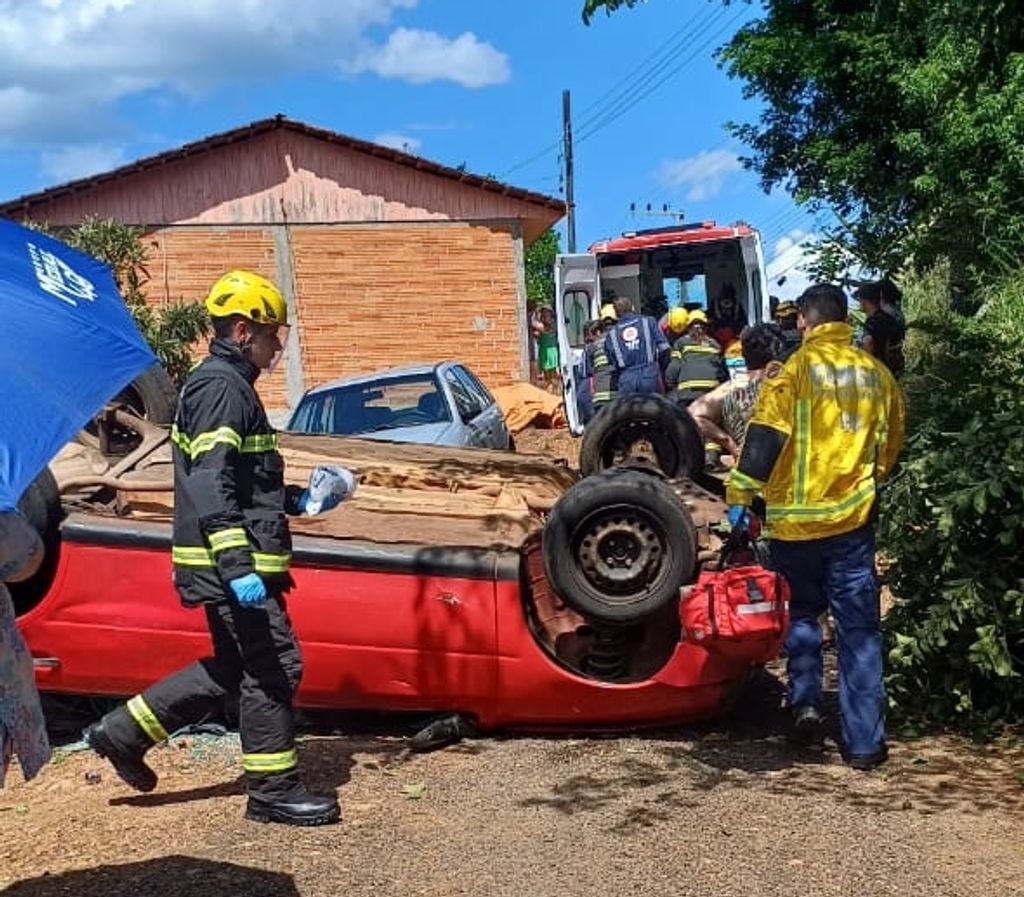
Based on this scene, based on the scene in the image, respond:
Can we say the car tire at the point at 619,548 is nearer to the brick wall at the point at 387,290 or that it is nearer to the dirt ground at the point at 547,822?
the dirt ground at the point at 547,822

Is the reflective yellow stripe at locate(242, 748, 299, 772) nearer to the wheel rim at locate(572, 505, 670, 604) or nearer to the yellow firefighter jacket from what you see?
the wheel rim at locate(572, 505, 670, 604)

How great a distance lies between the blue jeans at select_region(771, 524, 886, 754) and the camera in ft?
15.8

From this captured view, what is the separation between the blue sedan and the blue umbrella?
6.51m

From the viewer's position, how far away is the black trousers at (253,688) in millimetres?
4254

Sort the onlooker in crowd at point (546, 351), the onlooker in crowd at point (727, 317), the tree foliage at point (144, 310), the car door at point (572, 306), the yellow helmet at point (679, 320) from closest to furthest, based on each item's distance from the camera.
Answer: the yellow helmet at point (679, 320) < the tree foliage at point (144, 310) < the car door at point (572, 306) < the onlooker in crowd at point (727, 317) < the onlooker in crowd at point (546, 351)

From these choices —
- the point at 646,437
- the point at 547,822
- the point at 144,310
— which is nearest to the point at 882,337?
the point at 646,437

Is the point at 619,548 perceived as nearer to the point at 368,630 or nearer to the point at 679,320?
the point at 368,630

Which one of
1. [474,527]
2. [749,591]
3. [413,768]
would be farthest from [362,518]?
[749,591]

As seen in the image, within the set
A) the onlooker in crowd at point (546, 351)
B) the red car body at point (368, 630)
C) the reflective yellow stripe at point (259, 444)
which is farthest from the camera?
the onlooker in crowd at point (546, 351)

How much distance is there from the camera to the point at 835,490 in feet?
15.8

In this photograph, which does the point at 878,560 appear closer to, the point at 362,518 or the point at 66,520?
the point at 362,518

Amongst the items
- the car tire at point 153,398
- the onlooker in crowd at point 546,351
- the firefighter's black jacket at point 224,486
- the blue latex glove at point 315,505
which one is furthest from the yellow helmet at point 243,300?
the onlooker in crowd at point 546,351

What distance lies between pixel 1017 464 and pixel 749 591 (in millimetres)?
1175

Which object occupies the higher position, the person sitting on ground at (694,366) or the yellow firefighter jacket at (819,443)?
the person sitting on ground at (694,366)
